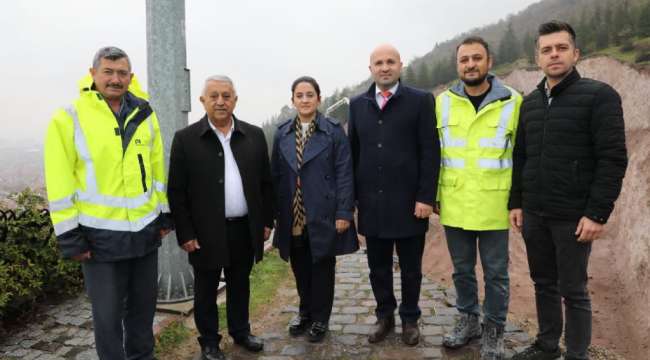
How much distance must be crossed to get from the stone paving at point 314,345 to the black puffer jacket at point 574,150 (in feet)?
4.89

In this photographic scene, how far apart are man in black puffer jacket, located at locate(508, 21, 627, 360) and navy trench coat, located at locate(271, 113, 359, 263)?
4.40 feet

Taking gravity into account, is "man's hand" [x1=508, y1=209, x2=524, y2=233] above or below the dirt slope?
above

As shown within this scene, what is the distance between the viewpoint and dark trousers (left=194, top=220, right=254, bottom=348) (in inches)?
143

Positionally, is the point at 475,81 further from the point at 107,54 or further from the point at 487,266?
the point at 107,54

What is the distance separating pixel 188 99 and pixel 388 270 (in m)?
2.64

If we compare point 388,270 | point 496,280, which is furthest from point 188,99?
point 496,280

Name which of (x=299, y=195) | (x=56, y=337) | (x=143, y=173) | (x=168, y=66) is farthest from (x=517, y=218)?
(x=56, y=337)

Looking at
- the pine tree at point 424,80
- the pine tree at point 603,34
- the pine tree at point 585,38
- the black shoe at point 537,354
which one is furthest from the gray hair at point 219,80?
the pine tree at point 424,80

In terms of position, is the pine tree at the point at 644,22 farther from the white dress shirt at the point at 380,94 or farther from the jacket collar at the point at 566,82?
the white dress shirt at the point at 380,94

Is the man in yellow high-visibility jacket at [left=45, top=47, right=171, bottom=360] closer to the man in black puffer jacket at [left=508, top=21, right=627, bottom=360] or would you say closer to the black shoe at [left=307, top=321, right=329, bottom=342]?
the black shoe at [left=307, top=321, right=329, bottom=342]

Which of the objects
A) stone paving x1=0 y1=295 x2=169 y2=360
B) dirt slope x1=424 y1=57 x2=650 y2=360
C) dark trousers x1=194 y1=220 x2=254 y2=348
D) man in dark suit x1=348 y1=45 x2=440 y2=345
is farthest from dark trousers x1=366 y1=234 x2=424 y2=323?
stone paving x1=0 y1=295 x2=169 y2=360

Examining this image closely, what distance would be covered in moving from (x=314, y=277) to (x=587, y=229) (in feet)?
7.00

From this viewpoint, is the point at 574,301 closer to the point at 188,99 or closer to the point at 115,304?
the point at 115,304

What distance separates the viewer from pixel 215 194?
3469 mm
